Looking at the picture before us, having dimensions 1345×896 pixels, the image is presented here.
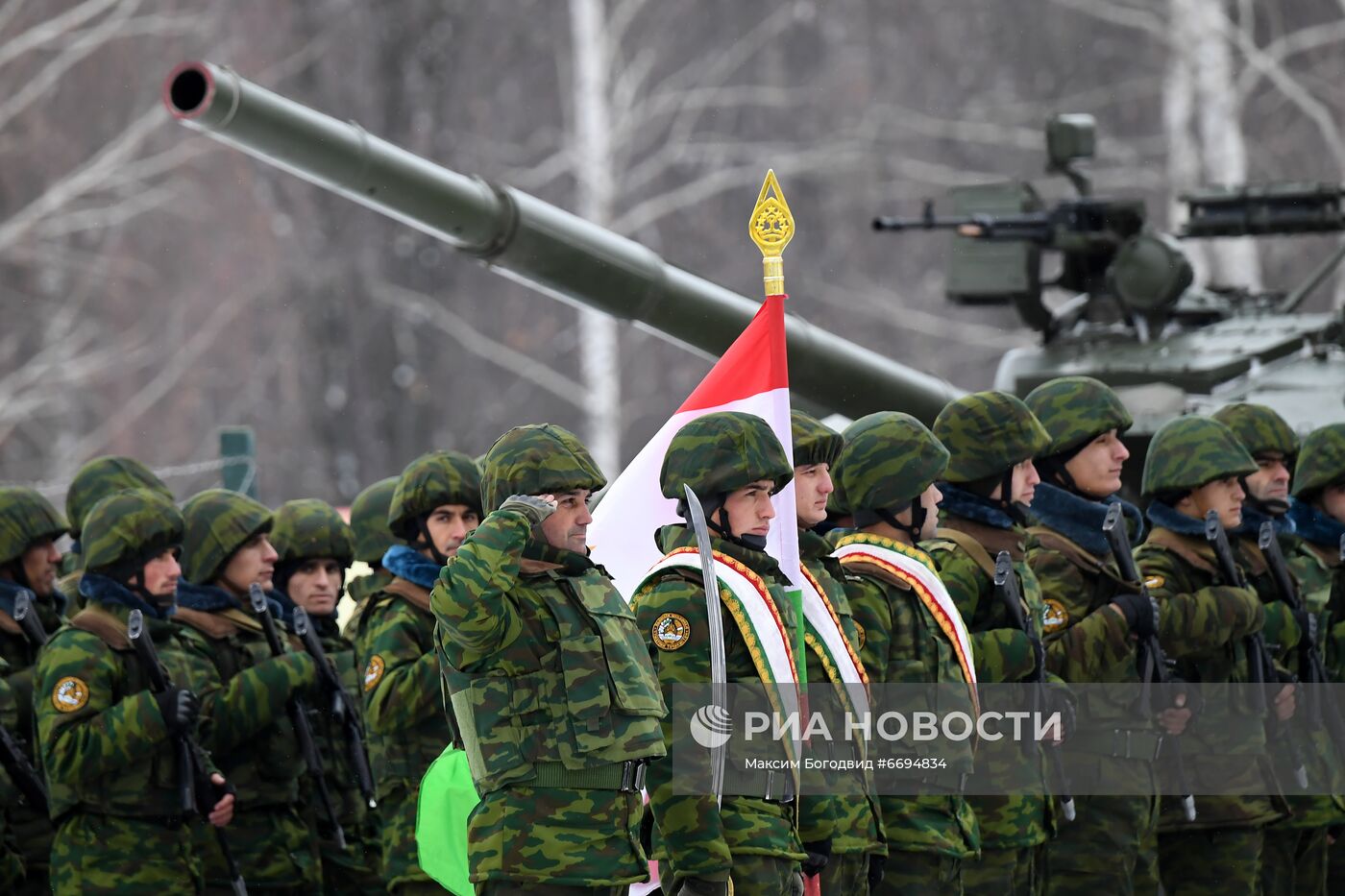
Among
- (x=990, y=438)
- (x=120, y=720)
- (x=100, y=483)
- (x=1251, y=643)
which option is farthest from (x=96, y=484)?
(x=1251, y=643)

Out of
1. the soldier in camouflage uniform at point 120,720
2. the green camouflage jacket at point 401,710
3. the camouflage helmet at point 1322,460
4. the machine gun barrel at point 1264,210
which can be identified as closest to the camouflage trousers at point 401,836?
the green camouflage jacket at point 401,710

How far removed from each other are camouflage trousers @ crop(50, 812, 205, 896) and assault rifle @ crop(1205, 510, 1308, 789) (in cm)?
350

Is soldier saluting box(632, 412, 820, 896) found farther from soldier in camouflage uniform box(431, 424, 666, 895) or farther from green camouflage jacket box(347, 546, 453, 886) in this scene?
green camouflage jacket box(347, 546, 453, 886)

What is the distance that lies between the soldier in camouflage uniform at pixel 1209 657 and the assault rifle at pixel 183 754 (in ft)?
10.2

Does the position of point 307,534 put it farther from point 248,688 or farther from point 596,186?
point 596,186

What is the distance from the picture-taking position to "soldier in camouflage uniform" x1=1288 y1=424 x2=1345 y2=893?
829 cm

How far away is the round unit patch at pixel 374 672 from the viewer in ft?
22.3

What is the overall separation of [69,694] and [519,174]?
47.0 feet

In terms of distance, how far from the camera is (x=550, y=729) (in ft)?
17.1

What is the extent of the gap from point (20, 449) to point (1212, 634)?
48.8 feet

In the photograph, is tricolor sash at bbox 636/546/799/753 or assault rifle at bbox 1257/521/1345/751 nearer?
tricolor sash at bbox 636/546/799/753

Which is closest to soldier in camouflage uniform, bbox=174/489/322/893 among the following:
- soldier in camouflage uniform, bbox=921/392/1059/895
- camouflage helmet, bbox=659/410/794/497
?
camouflage helmet, bbox=659/410/794/497

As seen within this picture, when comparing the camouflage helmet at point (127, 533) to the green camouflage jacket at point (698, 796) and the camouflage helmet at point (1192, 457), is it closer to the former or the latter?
the green camouflage jacket at point (698, 796)

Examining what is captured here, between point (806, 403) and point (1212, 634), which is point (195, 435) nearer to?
point (806, 403)
